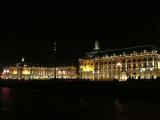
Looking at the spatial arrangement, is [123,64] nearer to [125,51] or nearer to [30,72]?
[125,51]

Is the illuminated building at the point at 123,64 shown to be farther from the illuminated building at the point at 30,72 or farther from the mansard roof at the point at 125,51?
the illuminated building at the point at 30,72

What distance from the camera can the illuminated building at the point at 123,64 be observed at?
94625mm

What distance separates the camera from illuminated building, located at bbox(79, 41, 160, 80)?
94.6m

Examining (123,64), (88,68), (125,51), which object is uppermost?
(125,51)

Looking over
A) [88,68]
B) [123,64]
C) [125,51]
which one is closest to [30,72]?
[88,68]

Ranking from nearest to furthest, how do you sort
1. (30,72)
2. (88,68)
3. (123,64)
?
(123,64)
(88,68)
(30,72)

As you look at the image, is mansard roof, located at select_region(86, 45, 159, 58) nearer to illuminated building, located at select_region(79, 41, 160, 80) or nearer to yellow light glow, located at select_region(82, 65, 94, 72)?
illuminated building, located at select_region(79, 41, 160, 80)

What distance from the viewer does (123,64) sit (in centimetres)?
10462

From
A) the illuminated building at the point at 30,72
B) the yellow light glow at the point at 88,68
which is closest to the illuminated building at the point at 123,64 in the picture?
the yellow light glow at the point at 88,68
